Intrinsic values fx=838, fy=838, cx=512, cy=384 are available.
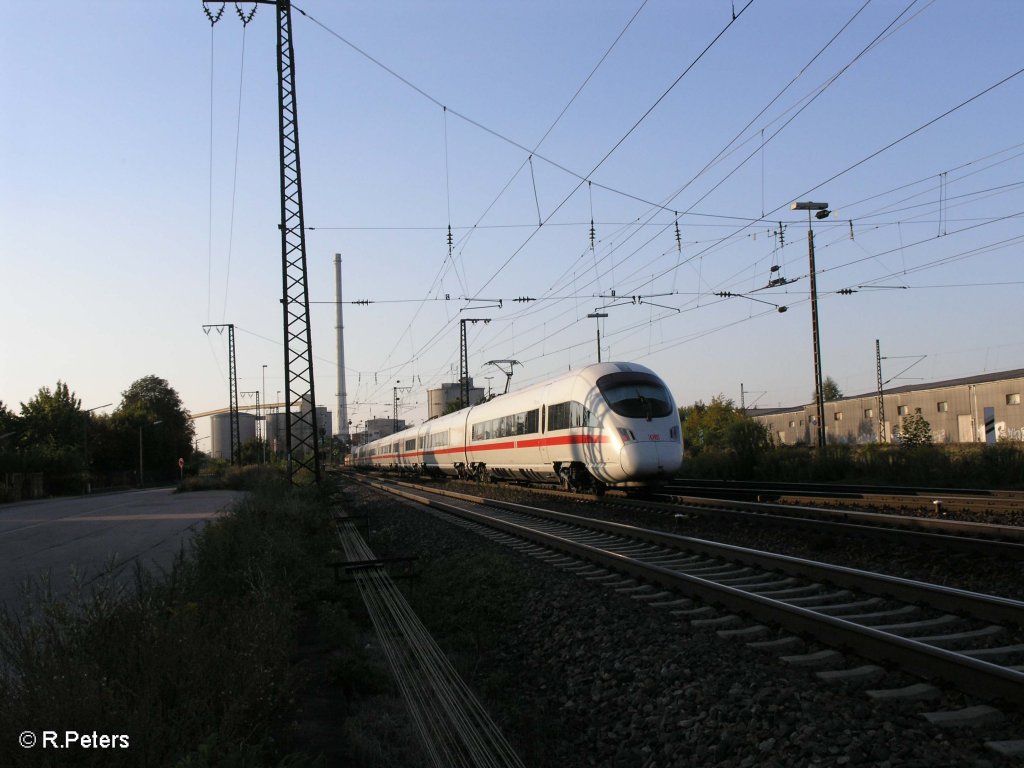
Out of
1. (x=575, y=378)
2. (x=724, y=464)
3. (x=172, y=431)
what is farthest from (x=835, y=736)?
(x=172, y=431)

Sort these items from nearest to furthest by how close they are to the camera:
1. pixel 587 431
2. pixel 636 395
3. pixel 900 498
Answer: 1. pixel 900 498
2. pixel 636 395
3. pixel 587 431

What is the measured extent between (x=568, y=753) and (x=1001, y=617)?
13.1ft

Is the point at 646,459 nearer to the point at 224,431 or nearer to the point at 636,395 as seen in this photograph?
the point at 636,395

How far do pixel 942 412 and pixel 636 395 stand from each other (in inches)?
1561

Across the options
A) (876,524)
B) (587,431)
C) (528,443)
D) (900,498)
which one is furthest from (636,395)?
(876,524)

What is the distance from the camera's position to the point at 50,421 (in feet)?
217

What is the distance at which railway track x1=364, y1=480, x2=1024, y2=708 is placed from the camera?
5.57 metres

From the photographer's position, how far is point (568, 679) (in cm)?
658

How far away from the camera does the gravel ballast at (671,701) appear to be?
4566 mm

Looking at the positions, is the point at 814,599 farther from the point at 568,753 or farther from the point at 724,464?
the point at 724,464

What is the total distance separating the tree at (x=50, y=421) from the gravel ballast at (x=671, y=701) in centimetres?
6513

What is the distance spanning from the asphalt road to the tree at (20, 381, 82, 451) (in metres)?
41.5

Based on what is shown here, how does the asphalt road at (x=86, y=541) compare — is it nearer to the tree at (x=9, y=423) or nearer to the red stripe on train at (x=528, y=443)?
the red stripe on train at (x=528, y=443)

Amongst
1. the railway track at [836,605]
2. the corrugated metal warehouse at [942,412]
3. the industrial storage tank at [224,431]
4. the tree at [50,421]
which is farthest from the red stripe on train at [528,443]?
the industrial storage tank at [224,431]
